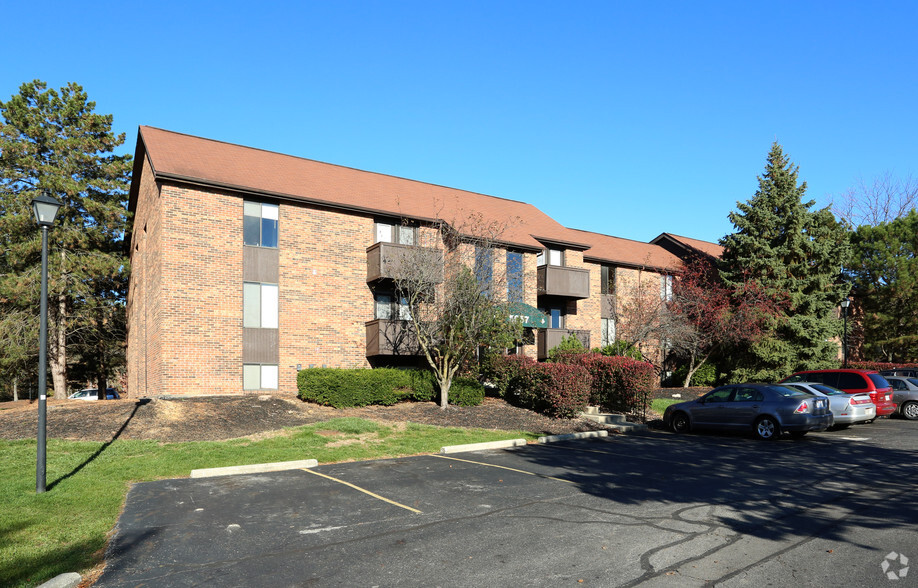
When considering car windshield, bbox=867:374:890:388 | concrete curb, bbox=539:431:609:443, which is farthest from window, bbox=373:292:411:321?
car windshield, bbox=867:374:890:388

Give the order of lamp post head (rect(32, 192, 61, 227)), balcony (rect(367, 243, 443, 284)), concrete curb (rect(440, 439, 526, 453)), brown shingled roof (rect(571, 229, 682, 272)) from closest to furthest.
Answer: lamp post head (rect(32, 192, 61, 227))
concrete curb (rect(440, 439, 526, 453))
balcony (rect(367, 243, 443, 284))
brown shingled roof (rect(571, 229, 682, 272))

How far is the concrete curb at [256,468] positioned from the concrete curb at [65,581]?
17.7 feet

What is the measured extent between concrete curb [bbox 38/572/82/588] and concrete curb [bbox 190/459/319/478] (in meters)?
5.39

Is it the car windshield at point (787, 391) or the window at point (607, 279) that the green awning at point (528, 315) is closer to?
the window at point (607, 279)

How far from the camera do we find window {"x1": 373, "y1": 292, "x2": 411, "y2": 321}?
23875 mm

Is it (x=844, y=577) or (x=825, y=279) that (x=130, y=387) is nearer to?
(x=844, y=577)

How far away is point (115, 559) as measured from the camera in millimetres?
6465

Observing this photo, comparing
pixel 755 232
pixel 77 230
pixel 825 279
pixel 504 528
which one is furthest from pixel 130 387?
pixel 825 279

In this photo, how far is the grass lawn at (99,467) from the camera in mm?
6598

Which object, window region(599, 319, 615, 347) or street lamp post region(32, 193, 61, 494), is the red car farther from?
street lamp post region(32, 193, 61, 494)

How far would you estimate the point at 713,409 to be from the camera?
17312 mm

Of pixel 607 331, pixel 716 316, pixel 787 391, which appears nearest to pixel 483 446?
pixel 787 391

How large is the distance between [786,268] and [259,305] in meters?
24.8

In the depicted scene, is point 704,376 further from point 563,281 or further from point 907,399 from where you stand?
point 907,399
